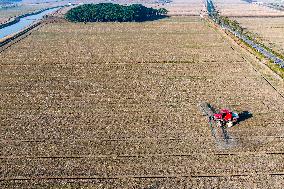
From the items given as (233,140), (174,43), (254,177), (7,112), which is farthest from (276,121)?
(174,43)

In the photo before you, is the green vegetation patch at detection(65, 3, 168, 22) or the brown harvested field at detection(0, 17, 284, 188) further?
the green vegetation patch at detection(65, 3, 168, 22)

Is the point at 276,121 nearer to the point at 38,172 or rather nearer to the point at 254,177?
the point at 254,177

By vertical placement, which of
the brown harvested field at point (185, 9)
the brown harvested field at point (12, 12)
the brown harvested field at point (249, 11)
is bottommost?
the brown harvested field at point (249, 11)

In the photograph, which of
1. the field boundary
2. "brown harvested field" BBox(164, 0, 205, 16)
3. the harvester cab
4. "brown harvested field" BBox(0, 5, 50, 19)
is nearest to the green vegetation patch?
the field boundary

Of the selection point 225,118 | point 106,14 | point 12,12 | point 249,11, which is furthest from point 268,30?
point 12,12

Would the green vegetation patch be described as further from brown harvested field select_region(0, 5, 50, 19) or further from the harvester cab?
the harvester cab

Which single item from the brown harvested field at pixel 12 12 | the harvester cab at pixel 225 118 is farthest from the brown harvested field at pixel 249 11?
the harvester cab at pixel 225 118

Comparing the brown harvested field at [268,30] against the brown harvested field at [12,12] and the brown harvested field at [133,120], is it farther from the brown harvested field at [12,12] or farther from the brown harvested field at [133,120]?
the brown harvested field at [12,12]
